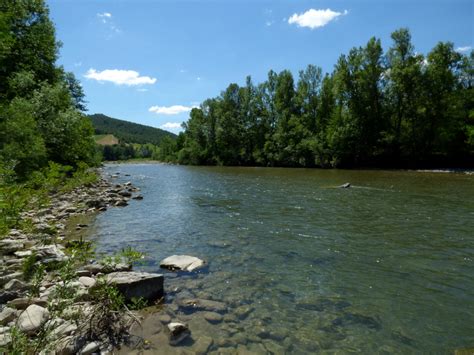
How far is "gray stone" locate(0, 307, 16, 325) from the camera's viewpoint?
16.8 ft

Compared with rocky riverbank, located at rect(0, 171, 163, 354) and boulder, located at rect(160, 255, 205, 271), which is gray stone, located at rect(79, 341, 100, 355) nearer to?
rocky riverbank, located at rect(0, 171, 163, 354)

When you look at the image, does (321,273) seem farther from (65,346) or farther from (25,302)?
(25,302)

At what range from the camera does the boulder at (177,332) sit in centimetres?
551

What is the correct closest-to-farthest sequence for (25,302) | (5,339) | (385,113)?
(5,339), (25,302), (385,113)

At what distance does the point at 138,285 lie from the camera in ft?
22.3

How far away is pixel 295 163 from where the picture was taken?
67.6m

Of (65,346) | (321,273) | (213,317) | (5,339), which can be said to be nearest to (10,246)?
(5,339)

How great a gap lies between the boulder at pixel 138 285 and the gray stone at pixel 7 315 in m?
1.73

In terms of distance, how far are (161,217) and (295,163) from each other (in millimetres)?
54108

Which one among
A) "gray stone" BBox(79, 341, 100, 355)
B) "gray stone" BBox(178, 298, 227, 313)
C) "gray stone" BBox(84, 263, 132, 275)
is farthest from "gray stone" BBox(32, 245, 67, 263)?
"gray stone" BBox(79, 341, 100, 355)

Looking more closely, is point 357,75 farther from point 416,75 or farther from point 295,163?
point 295,163

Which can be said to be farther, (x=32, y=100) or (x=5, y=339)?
(x=32, y=100)

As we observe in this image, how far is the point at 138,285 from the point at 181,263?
2258 millimetres

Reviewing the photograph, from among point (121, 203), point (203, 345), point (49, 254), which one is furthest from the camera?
point (121, 203)
